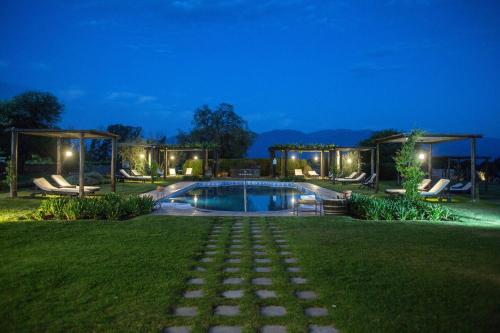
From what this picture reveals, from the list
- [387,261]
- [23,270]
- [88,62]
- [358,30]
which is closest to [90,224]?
[23,270]

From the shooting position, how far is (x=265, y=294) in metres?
3.80

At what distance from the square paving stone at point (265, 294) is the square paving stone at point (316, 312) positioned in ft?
1.42

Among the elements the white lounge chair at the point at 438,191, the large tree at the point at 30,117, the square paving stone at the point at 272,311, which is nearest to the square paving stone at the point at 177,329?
the square paving stone at the point at 272,311

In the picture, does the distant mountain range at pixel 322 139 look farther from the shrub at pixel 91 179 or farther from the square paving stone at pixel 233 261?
the square paving stone at pixel 233 261

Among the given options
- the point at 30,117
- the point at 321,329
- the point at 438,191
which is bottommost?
the point at 321,329

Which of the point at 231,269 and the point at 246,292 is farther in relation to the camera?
the point at 231,269

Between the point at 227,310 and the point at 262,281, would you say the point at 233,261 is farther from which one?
the point at 227,310

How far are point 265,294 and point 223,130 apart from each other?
37.6 m

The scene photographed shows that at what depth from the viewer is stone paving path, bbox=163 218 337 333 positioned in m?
3.10

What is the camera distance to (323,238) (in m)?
6.47

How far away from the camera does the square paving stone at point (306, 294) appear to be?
12.2 feet

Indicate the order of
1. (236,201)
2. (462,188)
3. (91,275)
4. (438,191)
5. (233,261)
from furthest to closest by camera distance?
1. (462,188)
2. (236,201)
3. (438,191)
4. (233,261)
5. (91,275)

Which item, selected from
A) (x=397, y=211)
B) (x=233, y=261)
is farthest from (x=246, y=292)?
(x=397, y=211)

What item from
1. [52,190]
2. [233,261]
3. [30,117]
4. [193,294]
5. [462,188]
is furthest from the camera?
[30,117]
